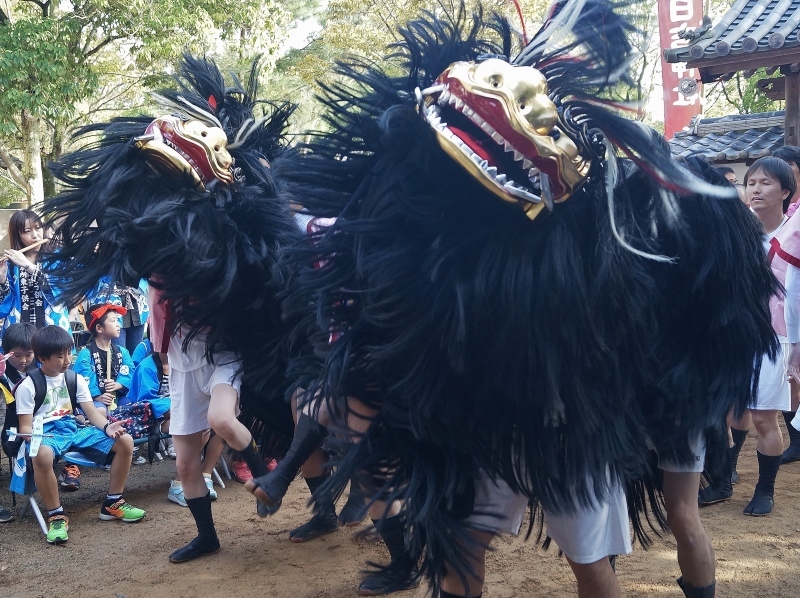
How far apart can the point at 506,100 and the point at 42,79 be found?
411 inches

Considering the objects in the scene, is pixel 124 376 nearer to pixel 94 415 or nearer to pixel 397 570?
pixel 94 415

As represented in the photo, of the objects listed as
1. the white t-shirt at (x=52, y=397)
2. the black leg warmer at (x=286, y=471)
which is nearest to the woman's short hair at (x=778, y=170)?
the black leg warmer at (x=286, y=471)

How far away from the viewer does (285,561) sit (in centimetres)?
379

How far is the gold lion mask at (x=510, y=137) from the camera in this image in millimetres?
1812

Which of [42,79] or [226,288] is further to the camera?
[42,79]

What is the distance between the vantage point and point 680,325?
223 centimetres

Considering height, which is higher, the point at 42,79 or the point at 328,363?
the point at 42,79

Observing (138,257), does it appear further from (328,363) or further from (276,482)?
(328,363)

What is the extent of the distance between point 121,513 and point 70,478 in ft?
2.46

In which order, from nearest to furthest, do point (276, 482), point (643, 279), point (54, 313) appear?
1. point (643, 279)
2. point (276, 482)
3. point (54, 313)

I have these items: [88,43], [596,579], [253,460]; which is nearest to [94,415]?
[253,460]

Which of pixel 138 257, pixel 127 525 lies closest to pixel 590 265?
pixel 138 257

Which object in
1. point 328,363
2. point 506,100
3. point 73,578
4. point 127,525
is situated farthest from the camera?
point 127,525

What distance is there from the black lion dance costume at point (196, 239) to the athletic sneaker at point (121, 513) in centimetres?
110
